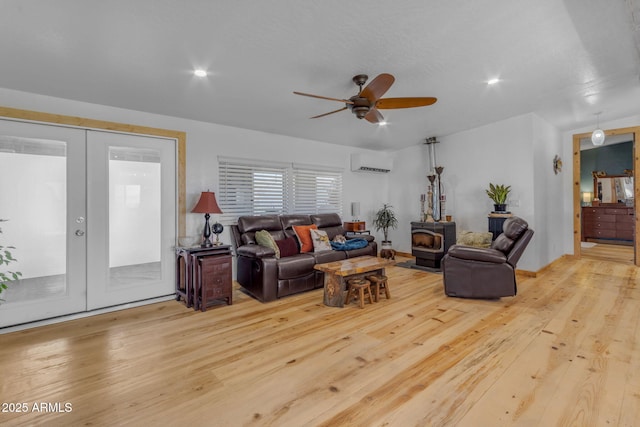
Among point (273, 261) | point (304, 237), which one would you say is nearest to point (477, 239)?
point (304, 237)

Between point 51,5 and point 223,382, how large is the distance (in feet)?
9.08

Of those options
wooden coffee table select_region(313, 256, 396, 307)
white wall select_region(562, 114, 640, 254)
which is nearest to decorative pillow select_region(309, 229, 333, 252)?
wooden coffee table select_region(313, 256, 396, 307)

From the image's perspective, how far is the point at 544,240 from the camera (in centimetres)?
516

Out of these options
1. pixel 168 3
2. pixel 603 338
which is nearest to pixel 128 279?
pixel 168 3

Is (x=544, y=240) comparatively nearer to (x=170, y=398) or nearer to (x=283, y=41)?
(x=283, y=41)

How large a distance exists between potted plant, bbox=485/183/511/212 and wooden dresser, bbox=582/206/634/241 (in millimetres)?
5234

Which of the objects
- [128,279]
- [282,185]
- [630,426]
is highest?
[282,185]

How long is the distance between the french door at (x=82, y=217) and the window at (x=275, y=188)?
32.3 inches

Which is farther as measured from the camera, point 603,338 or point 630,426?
point 603,338

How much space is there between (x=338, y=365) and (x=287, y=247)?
2.26 meters

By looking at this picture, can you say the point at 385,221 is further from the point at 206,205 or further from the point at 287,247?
the point at 206,205

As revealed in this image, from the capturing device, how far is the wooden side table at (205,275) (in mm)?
3453

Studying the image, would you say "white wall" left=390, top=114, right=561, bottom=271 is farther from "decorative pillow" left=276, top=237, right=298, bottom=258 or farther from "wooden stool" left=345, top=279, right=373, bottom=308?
"decorative pillow" left=276, top=237, right=298, bottom=258

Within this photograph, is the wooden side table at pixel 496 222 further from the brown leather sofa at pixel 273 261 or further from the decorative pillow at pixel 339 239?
the decorative pillow at pixel 339 239
